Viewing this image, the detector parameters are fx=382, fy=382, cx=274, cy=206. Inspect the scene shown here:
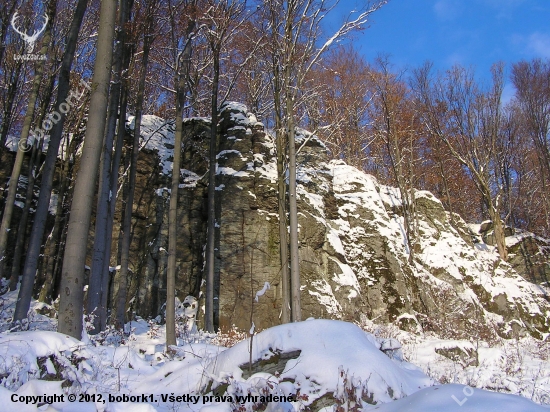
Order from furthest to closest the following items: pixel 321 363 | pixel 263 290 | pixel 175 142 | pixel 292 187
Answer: pixel 263 290 → pixel 292 187 → pixel 175 142 → pixel 321 363

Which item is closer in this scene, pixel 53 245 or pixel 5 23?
pixel 5 23

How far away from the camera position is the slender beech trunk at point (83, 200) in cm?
553

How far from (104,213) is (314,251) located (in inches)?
279

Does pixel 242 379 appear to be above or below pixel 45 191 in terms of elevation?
below

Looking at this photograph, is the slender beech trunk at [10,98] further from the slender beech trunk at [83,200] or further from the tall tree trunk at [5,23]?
the slender beech trunk at [83,200]

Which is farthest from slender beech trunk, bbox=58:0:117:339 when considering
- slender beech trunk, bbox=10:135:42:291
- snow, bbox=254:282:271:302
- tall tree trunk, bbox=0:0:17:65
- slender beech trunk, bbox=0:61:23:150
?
slender beech trunk, bbox=0:61:23:150

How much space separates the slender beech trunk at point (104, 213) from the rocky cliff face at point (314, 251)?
8.00 ft

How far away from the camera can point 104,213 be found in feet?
32.4

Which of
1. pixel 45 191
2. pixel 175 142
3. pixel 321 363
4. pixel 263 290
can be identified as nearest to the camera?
pixel 321 363

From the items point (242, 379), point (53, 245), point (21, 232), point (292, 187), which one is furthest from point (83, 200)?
point (53, 245)

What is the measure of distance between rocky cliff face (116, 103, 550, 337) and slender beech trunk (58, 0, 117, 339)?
6.42 m

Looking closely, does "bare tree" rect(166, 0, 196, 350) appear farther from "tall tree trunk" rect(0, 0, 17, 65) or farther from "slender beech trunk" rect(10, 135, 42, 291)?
"slender beech trunk" rect(10, 135, 42, 291)

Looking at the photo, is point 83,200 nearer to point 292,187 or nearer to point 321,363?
point 321,363

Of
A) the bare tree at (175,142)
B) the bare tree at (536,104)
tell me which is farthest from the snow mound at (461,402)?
the bare tree at (536,104)
